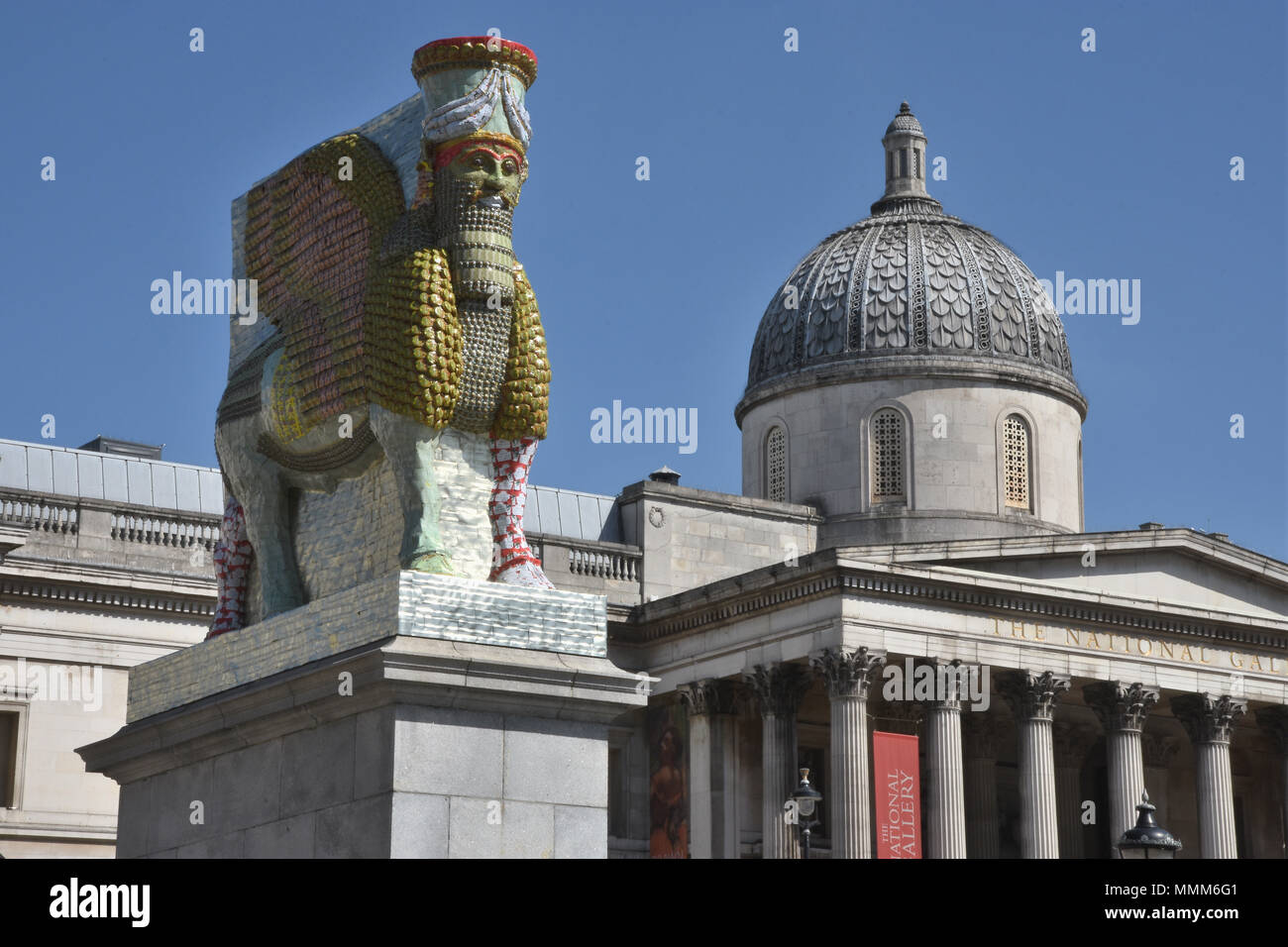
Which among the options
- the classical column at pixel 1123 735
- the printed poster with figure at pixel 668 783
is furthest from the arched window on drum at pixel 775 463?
the classical column at pixel 1123 735

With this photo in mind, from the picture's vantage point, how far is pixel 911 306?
211ft

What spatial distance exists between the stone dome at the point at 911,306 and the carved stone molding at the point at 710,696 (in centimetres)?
1290

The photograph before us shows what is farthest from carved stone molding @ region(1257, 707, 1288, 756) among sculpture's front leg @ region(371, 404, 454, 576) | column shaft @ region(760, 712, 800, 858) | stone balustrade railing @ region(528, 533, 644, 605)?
sculpture's front leg @ region(371, 404, 454, 576)

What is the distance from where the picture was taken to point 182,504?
55.2m

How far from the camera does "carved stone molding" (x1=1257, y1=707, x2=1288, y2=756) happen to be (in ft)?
190

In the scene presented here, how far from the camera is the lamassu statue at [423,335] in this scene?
1791 cm

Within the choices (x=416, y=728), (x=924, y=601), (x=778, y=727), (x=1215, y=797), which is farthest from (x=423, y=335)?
(x=1215, y=797)

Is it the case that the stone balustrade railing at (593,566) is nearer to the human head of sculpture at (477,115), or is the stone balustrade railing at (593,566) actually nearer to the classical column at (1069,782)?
the classical column at (1069,782)

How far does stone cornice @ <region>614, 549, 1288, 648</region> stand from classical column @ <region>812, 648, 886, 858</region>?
1.44 metres

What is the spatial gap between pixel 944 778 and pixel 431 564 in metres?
34.5

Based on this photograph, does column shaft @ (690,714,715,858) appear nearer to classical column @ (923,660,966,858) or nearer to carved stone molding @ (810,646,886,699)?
carved stone molding @ (810,646,886,699)

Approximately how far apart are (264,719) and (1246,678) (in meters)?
42.1
